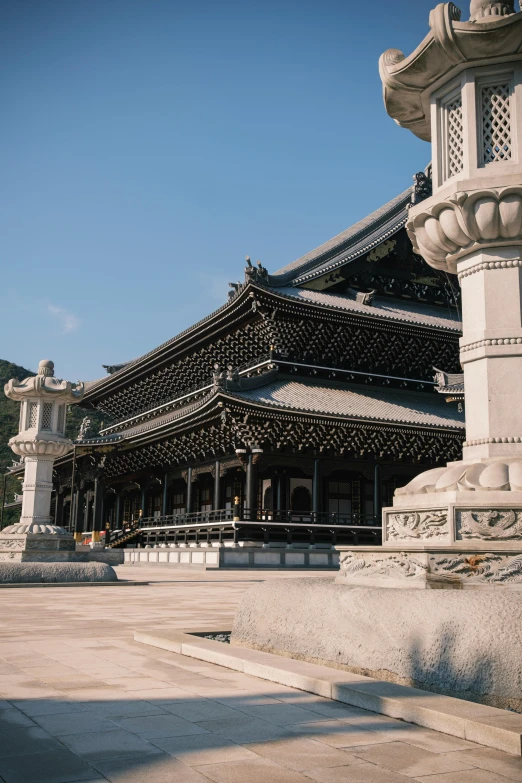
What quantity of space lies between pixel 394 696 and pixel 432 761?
816 mm

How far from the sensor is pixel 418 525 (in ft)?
19.4

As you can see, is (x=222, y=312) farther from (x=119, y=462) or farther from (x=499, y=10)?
(x=499, y=10)

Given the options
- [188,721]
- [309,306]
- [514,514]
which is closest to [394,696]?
[188,721]

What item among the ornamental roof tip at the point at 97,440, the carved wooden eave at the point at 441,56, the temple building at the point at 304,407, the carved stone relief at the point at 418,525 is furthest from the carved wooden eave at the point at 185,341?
the carved stone relief at the point at 418,525

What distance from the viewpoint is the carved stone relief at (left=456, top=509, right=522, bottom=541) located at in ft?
17.7

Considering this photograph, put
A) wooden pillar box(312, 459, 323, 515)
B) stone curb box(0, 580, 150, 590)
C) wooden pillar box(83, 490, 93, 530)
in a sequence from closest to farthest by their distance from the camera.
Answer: stone curb box(0, 580, 150, 590) → wooden pillar box(312, 459, 323, 515) → wooden pillar box(83, 490, 93, 530)

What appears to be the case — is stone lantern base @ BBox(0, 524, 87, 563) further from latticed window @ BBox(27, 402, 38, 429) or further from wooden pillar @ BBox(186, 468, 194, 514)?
wooden pillar @ BBox(186, 468, 194, 514)

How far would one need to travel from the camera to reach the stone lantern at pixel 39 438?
17.5m

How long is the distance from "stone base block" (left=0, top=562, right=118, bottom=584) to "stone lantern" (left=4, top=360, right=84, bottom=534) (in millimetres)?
930

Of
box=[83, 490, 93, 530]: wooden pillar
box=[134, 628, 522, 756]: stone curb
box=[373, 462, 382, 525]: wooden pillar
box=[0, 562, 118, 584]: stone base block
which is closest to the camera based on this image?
box=[134, 628, 522, 756]: stone curb

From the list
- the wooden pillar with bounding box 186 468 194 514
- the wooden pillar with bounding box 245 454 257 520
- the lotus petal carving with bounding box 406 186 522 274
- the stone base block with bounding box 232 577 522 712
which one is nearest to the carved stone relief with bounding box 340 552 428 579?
the stone base block with bounding box 232 577 522 712

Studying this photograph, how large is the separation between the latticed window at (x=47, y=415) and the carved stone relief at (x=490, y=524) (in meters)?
14.1

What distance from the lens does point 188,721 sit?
13.5 ft

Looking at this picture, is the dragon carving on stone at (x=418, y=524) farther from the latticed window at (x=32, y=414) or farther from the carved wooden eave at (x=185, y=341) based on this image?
the carved wooden eave at (x=185, y=341)
